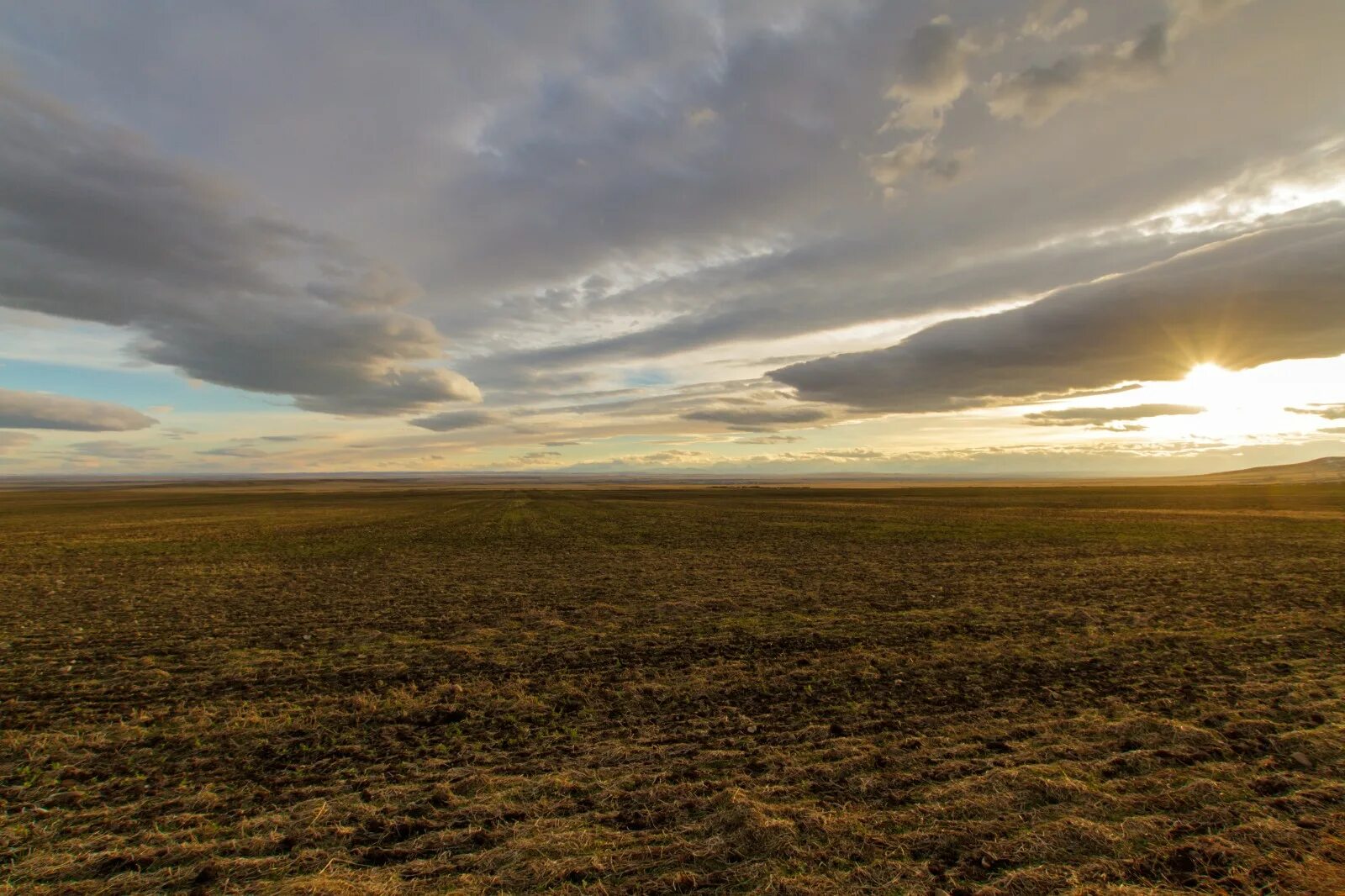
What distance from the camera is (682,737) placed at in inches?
334

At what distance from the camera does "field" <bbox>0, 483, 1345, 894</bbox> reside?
18.0ft

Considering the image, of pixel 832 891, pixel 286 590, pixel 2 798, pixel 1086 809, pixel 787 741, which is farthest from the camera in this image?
pixel 286 590

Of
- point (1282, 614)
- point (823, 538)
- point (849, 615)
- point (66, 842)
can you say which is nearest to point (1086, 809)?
point (849, 615)

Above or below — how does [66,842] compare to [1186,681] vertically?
above

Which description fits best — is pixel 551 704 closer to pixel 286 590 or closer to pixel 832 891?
pixel 832 891

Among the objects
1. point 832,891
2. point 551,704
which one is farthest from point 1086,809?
point 551,704

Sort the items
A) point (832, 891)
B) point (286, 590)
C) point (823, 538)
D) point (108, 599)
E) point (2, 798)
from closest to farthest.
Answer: point (832, 891), point (2, 798), point (108, 599), point (286, 590), point (823, 538)

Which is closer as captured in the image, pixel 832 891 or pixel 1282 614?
pixel 832 891

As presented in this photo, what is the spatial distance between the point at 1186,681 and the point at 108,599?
102 feet

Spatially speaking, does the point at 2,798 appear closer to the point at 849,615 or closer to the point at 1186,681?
the point at 849,615

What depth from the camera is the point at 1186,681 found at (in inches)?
408

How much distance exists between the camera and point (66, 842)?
6.02 metres

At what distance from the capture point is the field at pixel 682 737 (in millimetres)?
5480

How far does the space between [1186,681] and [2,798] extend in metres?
18.5
